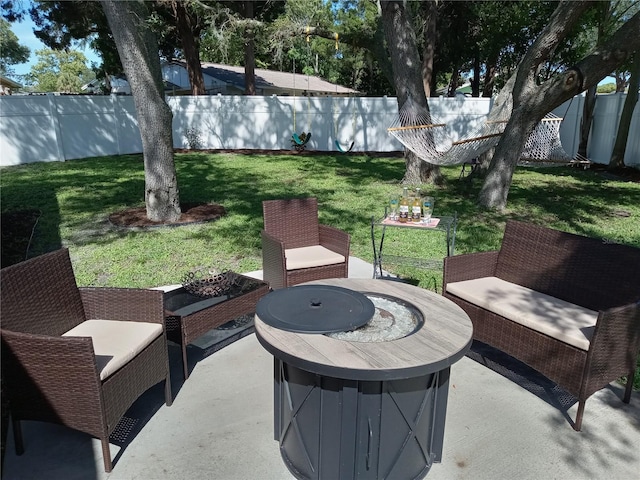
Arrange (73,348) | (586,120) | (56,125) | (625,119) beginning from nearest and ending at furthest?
(73,348), (625,119), (56,125), (586,120)

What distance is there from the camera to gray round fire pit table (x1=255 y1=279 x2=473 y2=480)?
1.73m

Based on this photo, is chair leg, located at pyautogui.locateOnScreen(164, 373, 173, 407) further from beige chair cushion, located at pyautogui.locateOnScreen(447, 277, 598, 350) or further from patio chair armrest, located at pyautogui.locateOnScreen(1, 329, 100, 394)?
beige chair cushion, located at pyautogui.locateOnScreen(447, 277, 598, 350)

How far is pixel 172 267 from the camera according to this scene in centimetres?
465

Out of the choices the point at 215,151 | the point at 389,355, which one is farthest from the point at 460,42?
the point at 389,355

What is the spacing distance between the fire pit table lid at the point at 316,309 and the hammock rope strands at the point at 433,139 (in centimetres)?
517

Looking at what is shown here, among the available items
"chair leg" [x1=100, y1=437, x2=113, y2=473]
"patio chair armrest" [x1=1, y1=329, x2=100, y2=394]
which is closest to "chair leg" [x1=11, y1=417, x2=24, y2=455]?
"patio chair armrest" [x1=1, y1=329, x2=100, y2=394]

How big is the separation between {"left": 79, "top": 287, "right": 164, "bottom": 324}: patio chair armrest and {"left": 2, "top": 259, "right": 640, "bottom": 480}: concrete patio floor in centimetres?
49

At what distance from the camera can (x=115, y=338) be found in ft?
7.59

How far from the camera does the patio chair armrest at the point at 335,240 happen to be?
3820 mm

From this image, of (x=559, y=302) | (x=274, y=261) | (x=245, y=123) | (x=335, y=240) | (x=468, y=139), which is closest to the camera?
(x=559, y=302)

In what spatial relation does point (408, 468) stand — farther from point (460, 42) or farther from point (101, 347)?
point (460, 42)

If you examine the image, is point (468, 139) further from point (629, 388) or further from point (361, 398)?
point (361, 398)

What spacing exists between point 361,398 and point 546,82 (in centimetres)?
655

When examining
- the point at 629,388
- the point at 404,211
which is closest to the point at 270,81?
the point at 404,211
